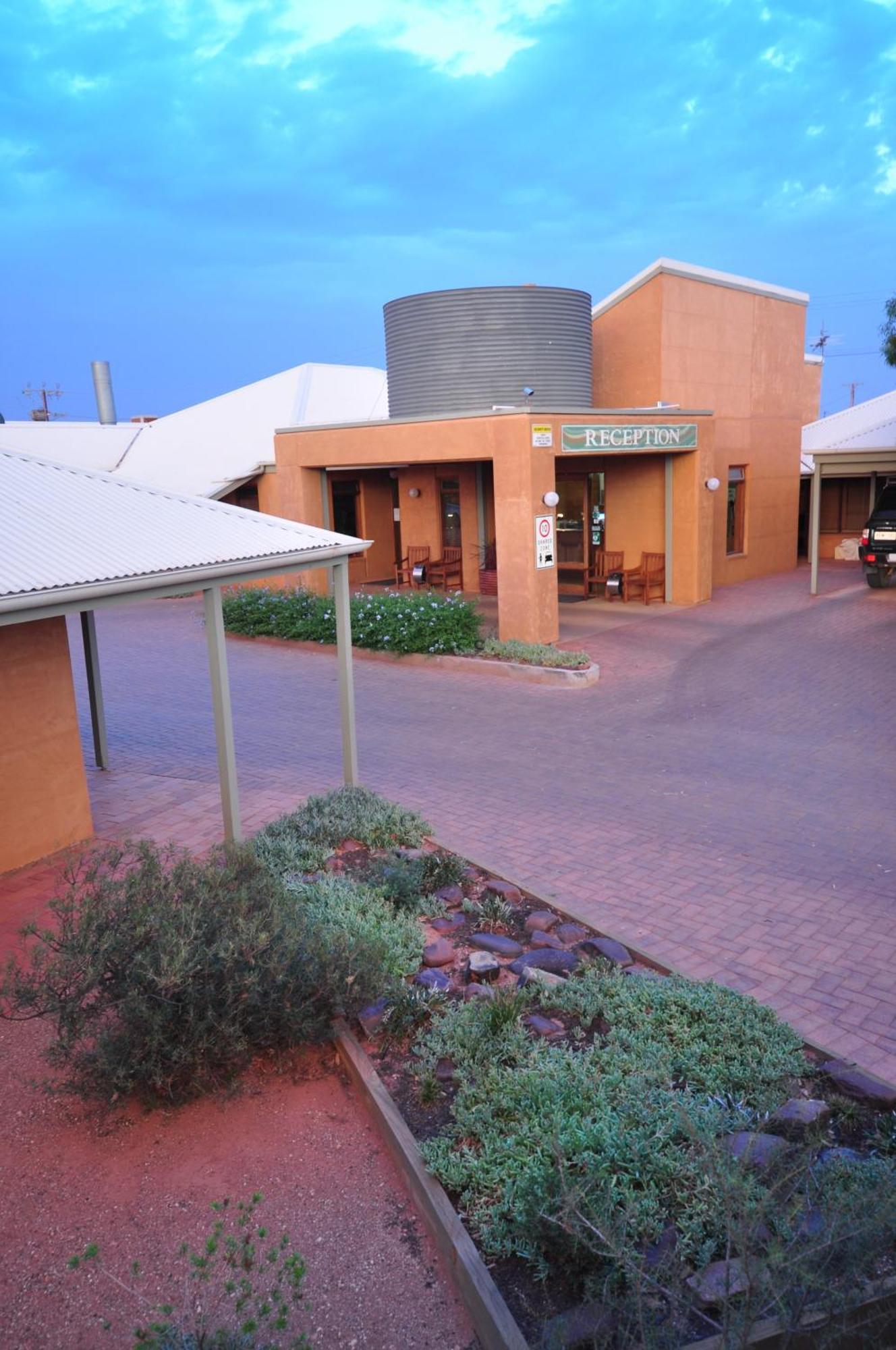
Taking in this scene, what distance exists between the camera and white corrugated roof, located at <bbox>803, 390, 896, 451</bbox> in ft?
61.7

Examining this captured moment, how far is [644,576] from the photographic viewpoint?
1858 cm

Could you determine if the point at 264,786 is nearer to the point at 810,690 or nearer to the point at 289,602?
the point at 810,690

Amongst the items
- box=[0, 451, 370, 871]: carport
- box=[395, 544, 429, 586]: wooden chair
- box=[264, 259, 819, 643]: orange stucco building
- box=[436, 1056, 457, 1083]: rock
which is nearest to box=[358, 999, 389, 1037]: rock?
box=[436, 1056, 457, 1083]: rock

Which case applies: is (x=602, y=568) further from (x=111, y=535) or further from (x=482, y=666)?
(x=111, y=535)

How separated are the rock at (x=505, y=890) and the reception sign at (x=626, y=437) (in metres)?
9.30

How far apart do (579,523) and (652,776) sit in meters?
11.7

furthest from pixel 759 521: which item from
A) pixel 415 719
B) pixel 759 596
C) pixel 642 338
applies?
pixel 415 719

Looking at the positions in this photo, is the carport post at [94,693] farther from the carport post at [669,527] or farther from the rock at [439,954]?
the carport post at [669,527]

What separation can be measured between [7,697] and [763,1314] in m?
5.96

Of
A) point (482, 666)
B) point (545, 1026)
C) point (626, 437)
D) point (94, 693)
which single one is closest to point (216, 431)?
point (626, 437)

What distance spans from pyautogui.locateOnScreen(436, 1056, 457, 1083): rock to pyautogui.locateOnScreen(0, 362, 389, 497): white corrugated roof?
19671 mm

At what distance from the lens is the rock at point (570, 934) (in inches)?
228

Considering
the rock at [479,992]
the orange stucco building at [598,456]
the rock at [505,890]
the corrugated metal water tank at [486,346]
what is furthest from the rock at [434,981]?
the corrugated metal water tank at [486,346]

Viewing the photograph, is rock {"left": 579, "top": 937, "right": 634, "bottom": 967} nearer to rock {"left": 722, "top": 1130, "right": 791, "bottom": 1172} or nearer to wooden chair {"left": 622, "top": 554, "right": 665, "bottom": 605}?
rock {"left": 722, "top": 1130, "right": 791, "bottom": 1172}
